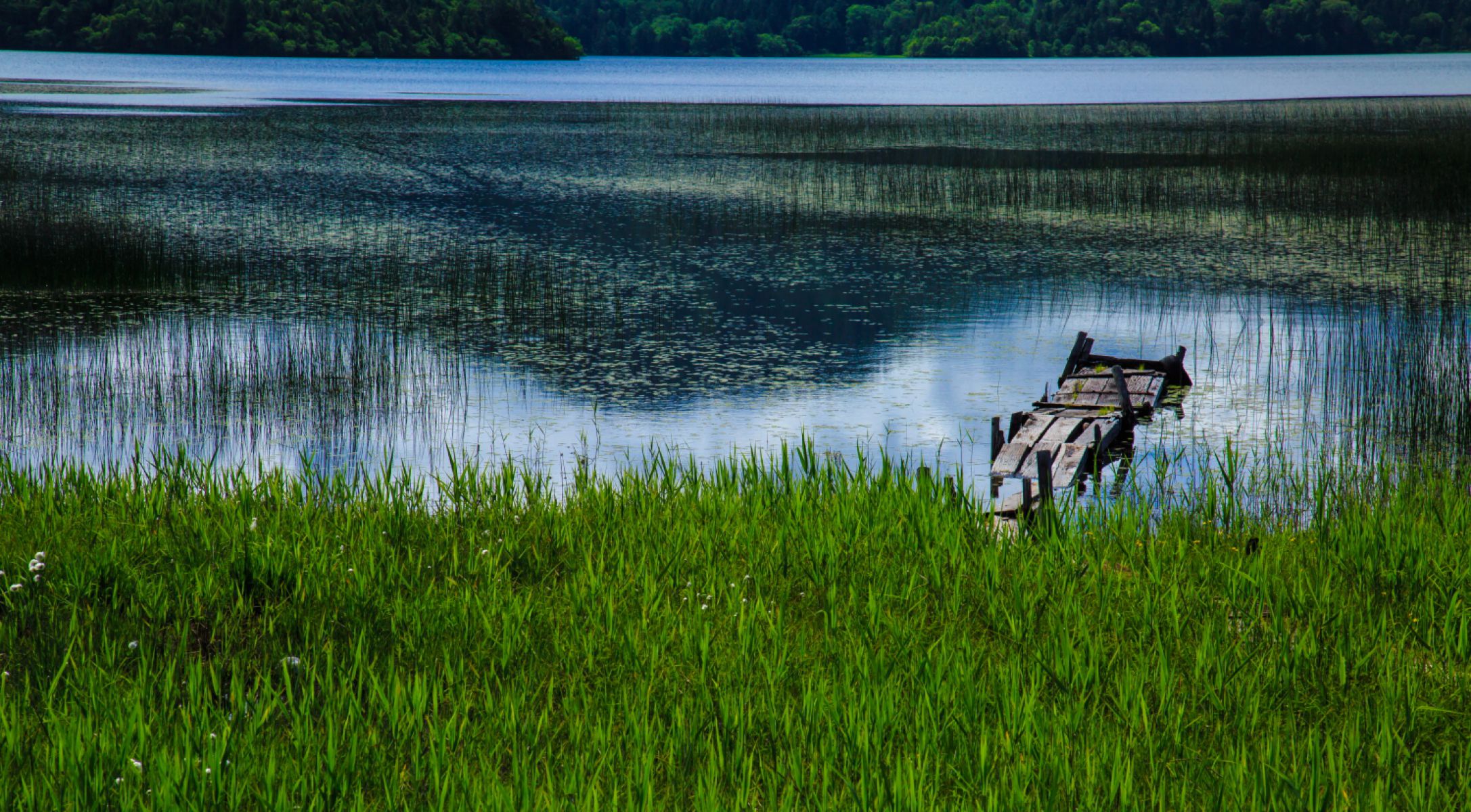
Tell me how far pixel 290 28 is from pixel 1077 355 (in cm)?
11403

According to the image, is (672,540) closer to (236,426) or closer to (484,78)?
(236,426)

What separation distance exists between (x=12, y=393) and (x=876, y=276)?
36.2ft

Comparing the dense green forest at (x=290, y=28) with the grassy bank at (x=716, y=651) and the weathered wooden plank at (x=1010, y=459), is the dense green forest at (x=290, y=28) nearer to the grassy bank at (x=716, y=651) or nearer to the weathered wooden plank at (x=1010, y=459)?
the weathered wooden plank at (x=1010, y=459)

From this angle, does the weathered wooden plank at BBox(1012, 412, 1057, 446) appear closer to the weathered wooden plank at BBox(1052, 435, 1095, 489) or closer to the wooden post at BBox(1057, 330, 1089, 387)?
the weathered wooden plank at BBox(1052, 435, 1095, 489)

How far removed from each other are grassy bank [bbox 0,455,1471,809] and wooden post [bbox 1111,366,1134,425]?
11.1 feet

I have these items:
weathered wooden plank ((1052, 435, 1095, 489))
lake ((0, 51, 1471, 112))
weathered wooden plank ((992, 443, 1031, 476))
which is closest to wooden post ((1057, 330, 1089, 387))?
weathered wooden plank ((1052, 435, 1095, 489))

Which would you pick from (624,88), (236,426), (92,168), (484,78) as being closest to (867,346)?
(236,426)

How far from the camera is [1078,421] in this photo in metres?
9.73

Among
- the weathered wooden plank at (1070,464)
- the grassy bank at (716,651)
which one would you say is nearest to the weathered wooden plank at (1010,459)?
the weathered wooden plank at (1070,464)

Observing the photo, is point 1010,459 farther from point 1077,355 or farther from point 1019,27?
point 1019,27

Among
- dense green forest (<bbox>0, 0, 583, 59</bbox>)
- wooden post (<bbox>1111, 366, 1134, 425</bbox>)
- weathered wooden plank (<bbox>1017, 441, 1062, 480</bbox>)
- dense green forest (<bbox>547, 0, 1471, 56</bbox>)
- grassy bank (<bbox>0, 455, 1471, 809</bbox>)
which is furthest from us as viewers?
dense green forest (<bbox>547, 0, 1471, 56</bbox>)

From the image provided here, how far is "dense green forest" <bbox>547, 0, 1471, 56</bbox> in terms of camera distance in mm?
133000

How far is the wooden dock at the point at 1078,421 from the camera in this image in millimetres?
8727

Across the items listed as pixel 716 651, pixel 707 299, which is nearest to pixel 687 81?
pixel 707 299
